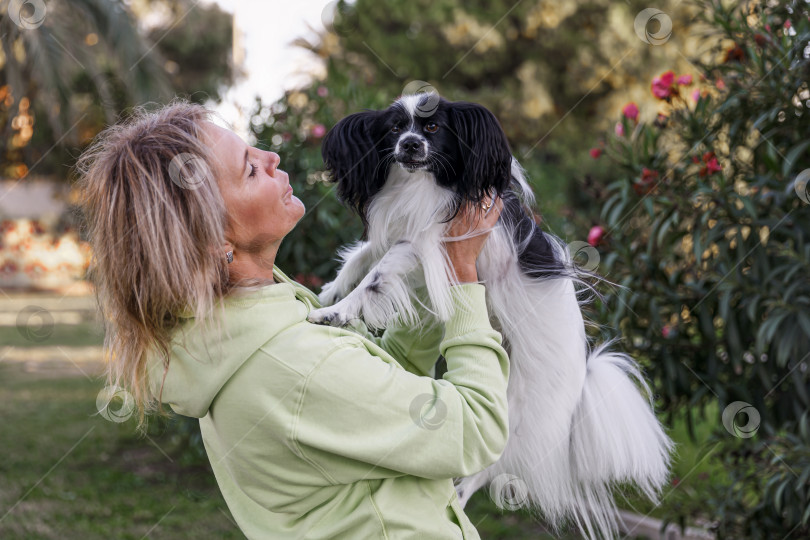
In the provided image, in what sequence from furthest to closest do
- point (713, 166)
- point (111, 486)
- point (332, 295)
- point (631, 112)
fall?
point (111, 486)
point (631, 112)
point (713, 166)
point (332, 295)

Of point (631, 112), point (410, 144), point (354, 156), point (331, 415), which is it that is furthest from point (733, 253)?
point (331, 415)

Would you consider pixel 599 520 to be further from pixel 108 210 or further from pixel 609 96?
pixel 609 96

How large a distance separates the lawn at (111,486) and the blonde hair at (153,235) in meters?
1.98

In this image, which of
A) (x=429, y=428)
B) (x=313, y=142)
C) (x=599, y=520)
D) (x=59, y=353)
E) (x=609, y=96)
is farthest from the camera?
(x=609, y=96)

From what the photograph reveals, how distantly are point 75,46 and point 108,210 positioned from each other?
8102mm

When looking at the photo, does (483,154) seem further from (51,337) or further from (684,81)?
(51,337)

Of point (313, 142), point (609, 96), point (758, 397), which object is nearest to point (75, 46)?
point (313, 142)

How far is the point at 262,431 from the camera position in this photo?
148cm

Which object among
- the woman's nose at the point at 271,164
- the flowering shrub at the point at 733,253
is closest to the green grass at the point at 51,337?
the flowering shrub at the point at 733,253

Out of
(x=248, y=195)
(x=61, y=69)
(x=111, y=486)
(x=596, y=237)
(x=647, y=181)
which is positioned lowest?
(x=111, y=486)

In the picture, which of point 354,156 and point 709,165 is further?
point 709,165

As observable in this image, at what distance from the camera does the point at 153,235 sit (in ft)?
4.75

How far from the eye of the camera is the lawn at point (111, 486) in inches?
196

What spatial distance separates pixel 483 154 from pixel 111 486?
16.2 ft
